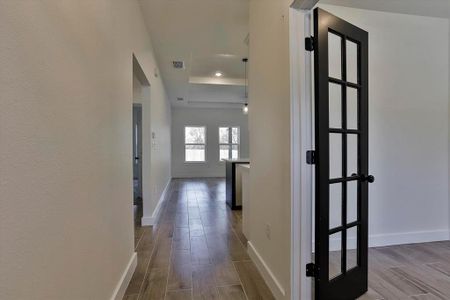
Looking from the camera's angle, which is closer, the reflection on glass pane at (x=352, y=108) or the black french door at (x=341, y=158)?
the black french door at (x=341, y=158)

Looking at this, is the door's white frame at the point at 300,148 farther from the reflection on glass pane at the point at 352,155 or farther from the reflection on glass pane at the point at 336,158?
the reflection on glass pane at the point at 352,155

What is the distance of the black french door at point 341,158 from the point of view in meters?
1.57

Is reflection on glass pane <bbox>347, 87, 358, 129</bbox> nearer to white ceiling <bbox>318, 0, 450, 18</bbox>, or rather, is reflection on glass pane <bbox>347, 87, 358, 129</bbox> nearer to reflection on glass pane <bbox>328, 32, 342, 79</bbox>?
reflection on glass pane <bbox>328, 32, 342, 79</bbox>

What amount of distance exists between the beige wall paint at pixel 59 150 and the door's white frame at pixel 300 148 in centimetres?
120

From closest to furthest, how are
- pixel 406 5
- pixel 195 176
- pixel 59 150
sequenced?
1. pixel 59 150
2. pixel 406 5
3. pixel 195 176

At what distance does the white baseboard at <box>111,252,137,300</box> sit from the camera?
5.62ft

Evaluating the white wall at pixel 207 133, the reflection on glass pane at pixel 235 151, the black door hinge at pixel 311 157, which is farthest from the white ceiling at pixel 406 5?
the reflection on glass pane at pixel 235 151

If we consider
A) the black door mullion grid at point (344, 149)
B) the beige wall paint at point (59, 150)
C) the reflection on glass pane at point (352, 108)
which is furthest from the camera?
the reflection on glass pane at point (352, 108)

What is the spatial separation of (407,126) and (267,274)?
94.6 inches

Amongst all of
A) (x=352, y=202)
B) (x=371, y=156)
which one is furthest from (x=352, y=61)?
(x=371, y=156)

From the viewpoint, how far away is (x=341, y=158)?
189cm

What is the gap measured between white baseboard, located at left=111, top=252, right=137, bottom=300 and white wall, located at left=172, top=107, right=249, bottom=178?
692 centimetres

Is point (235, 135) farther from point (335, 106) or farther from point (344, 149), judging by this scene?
point (344, 149)

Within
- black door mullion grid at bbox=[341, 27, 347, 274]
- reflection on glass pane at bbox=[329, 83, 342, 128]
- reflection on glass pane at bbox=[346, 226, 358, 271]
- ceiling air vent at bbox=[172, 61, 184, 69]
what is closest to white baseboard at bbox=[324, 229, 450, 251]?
reflection on glass pane at bbox=[346, 226, 358, 271]
